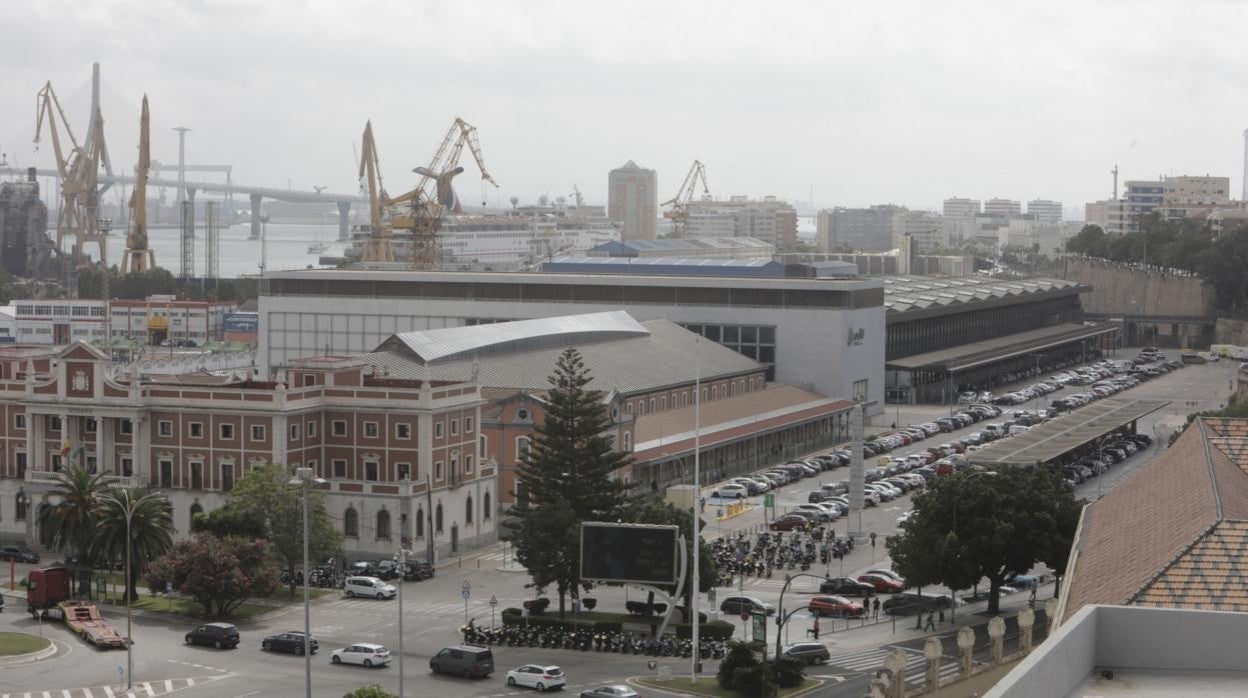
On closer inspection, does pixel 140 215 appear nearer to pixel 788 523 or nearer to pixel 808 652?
pixel 788 523

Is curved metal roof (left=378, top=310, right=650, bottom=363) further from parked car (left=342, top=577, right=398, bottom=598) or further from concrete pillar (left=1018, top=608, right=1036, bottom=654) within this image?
concrete pillar (left=1018, top=608, right=1036, bottom=654)

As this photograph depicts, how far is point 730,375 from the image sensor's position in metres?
87.5

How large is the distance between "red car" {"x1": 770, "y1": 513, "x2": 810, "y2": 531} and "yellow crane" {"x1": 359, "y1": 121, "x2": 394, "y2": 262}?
374 feet

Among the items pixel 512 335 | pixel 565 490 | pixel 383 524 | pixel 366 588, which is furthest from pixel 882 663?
pixel 512 335

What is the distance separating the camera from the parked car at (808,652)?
43.9 m

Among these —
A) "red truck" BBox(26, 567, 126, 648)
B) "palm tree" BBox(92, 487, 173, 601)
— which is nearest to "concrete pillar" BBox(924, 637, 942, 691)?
"red truck" BBox(26, 567, 126, 648)

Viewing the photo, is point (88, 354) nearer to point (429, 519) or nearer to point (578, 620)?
point (429, 519)

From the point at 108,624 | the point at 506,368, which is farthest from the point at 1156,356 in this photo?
the point at 108,624

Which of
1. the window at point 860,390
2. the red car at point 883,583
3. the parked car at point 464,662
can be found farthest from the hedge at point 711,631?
the window at point 860,390

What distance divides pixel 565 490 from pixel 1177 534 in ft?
81.6

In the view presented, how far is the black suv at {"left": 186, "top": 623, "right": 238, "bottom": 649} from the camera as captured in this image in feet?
152

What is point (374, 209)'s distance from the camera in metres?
183

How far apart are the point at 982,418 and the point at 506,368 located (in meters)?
31.3

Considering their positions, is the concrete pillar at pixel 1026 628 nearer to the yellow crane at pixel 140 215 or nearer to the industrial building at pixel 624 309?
the industrial building at pixel 624 309
